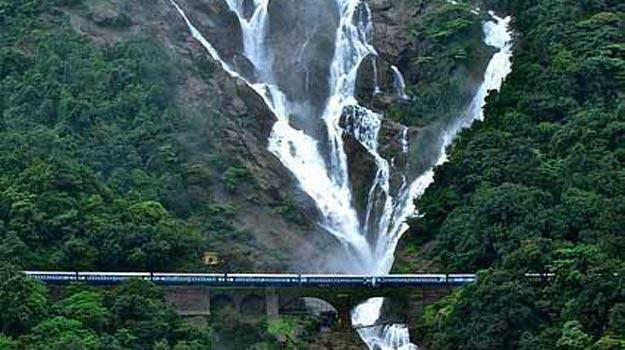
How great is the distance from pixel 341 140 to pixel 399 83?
5935mm

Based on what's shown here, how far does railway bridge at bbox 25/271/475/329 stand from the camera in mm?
78188

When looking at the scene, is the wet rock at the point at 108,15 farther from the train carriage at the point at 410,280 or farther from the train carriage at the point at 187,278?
the train carriage at the point at 410,280

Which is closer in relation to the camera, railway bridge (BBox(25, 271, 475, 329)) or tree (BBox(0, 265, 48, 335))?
tree (BBox(0, 265, 48, 335))

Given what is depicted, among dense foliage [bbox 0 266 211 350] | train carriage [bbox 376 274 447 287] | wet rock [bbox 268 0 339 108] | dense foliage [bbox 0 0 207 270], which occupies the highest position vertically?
wet rock [bbox 268 0 339 108]

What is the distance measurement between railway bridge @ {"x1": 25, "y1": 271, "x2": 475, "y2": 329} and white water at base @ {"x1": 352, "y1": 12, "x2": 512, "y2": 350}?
1.09 m

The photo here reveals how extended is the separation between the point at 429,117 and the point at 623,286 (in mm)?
27248

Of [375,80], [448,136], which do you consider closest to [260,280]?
[448,136]

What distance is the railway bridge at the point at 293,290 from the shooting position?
257ft

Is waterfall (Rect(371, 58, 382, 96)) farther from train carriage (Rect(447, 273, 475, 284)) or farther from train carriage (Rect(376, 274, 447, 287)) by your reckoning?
train carriage (Rect(447, 273, 475, 284))

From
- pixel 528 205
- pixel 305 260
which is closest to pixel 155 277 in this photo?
pixel 305 260

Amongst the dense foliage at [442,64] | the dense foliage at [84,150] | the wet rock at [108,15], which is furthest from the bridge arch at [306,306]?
the wet rock at [108,15]

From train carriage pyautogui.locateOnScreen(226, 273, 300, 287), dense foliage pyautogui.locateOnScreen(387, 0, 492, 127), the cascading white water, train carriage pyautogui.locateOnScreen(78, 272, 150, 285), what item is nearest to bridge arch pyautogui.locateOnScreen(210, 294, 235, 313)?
train carriage pyautogui.locateOnScreen(226, 273, 300, 287)

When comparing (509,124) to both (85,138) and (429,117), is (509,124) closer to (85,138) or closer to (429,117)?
(429,117)

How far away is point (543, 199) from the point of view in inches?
3130
